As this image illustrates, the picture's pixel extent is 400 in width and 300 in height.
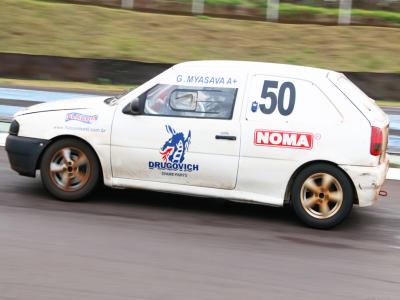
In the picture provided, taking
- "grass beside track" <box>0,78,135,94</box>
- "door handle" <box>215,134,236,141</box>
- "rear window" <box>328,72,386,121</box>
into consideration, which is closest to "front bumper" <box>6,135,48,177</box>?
"door handle" <box>215,134,236,141</box>

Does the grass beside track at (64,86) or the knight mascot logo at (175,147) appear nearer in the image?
the knight mascot logo at (175,147)

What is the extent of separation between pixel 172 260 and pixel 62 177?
7.07 ft

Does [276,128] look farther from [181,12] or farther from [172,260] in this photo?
[181,12]

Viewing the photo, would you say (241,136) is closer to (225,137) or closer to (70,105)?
(225,137)

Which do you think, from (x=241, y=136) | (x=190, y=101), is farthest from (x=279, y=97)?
(x=190, y=101)

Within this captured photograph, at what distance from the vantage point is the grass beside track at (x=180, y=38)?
2214cm

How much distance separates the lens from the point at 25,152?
7.13 m

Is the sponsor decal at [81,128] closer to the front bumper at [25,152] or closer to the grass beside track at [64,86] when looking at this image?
the front bumper at [25,152]

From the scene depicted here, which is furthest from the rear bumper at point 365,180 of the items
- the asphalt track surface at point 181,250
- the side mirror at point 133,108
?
the side mirror at point 133,108

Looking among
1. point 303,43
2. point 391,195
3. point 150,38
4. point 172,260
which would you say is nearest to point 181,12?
point 150,38

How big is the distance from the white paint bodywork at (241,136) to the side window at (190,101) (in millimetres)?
59

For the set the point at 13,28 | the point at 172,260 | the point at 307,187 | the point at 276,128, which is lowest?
the point at 172,260

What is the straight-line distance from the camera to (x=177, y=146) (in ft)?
22.4

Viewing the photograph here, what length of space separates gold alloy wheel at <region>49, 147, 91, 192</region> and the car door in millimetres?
345
